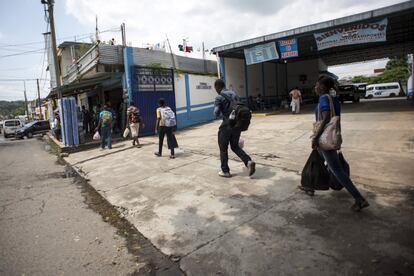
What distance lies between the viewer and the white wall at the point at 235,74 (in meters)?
17.8

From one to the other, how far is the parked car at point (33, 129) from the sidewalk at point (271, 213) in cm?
1966

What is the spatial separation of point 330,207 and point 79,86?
1464 cm

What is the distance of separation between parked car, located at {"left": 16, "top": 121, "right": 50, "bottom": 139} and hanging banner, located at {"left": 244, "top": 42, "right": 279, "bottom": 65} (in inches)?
745

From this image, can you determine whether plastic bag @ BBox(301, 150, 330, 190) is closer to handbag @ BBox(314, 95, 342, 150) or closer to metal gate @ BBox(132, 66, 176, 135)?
handbag @ BBox(314, 95, 342, 150)

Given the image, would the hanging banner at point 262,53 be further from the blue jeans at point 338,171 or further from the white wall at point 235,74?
the blue jeans at point 338,171

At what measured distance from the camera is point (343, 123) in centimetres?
1035

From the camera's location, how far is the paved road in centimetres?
290

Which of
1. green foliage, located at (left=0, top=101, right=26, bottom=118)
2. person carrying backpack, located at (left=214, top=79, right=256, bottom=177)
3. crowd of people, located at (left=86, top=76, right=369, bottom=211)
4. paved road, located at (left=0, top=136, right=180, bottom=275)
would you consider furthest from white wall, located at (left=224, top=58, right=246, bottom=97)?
green foliage, located at (left=0, top=101, right=26, bottom=118)

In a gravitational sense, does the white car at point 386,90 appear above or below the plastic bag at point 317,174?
above

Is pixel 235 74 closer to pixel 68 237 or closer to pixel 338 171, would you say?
Result: pixel 338 171

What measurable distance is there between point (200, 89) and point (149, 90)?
12.5 feet

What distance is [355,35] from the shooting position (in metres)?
11.9

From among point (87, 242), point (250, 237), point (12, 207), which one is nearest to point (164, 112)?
point (12, 207)

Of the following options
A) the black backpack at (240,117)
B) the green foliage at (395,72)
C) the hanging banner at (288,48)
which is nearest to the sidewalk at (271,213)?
the black backpack at (240,117)
